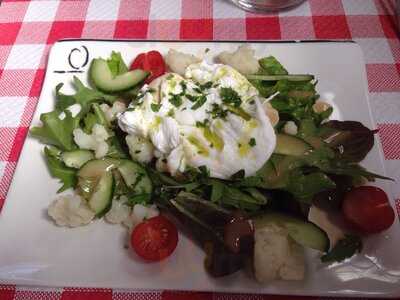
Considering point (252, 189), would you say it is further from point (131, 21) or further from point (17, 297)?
point (131, 21)

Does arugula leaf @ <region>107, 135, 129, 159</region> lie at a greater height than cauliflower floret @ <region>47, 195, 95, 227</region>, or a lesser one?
greater

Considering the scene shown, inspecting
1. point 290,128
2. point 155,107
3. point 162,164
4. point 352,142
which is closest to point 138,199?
point 162,164

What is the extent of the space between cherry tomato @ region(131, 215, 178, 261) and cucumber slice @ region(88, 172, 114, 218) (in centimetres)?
16

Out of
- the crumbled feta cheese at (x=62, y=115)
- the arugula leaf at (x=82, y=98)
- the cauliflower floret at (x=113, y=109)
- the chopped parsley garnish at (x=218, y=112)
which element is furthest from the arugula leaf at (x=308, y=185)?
the crumbled feta cheese at (x=62, y=115)

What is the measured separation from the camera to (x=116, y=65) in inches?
85.9

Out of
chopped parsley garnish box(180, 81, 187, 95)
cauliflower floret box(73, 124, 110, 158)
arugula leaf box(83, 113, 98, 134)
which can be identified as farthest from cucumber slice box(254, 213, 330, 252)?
arugula leaf box(83, 113, 98, 134)

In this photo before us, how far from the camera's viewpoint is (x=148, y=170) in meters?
1.86

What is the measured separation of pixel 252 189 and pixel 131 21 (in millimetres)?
1551

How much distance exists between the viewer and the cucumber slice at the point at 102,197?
173 cm

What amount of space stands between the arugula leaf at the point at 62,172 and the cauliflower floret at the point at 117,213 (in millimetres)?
225

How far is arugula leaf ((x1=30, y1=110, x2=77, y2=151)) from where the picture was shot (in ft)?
6.29

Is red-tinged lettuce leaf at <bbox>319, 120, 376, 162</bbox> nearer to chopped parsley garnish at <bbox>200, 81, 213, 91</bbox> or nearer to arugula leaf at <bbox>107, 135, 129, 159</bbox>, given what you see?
chopped parsley garnish at <bbox>200, 81, 213, 91</bbox>

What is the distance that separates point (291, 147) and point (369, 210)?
39 cm

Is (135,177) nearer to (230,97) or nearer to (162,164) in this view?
(162,164)
